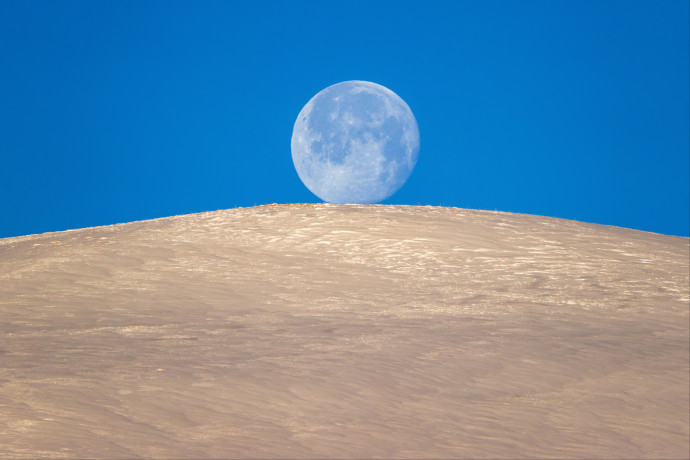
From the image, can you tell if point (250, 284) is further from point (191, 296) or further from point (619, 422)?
point (619, 422)

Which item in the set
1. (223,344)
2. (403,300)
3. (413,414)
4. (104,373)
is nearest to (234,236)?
(403,300)

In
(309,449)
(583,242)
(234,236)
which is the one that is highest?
(583,242)

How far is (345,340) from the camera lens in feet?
26.5

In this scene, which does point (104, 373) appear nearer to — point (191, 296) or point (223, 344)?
point (223, 344)

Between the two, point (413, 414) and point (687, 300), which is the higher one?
point (687, 300)

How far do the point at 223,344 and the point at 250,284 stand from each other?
12.3 ft

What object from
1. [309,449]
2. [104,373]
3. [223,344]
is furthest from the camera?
[223,344]

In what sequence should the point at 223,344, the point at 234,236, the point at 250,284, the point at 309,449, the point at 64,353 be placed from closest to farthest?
the point at 309,449 → the point at 64,353 → the point at 223,344 → the point at 250,284 → the point at 234,236

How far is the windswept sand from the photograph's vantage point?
516cm

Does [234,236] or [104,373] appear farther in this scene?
[234,236]

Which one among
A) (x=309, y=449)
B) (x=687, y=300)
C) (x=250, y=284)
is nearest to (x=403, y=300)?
(x=250, y=284)

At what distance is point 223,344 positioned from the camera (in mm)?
7867

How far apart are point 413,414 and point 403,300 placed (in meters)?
4.95

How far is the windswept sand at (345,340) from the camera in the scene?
16.9ft
